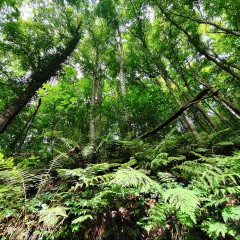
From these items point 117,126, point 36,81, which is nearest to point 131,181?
point 117,126

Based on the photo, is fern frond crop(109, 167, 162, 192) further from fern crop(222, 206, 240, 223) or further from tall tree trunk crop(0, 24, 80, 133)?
tall tree trunk crop(0, 24, 80, 133)

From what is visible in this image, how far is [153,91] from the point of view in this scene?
1075 cm

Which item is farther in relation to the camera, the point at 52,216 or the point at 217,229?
the point at 52,216

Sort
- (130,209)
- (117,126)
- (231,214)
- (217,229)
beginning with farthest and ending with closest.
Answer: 1. (117,126)
2. (130,209)
3. (231,214)
4. (217,229)

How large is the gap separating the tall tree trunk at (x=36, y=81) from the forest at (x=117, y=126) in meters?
0.06

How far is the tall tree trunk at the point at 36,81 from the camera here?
725 centimetres

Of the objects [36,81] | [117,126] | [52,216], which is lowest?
[52,216]

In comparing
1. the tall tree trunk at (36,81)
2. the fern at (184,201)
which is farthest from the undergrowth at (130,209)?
the tall tree trunk at (36,81)

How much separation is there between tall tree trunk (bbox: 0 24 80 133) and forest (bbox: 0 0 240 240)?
→ 2.5 inches

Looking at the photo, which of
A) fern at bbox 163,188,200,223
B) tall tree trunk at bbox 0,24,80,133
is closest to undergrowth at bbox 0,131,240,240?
fern at bbox 163,188,200,223

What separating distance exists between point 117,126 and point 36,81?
4.90 metres

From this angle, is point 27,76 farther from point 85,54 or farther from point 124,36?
point 124,36

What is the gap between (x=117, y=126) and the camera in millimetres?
9766

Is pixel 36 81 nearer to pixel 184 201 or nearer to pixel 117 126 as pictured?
pixel 117 126
